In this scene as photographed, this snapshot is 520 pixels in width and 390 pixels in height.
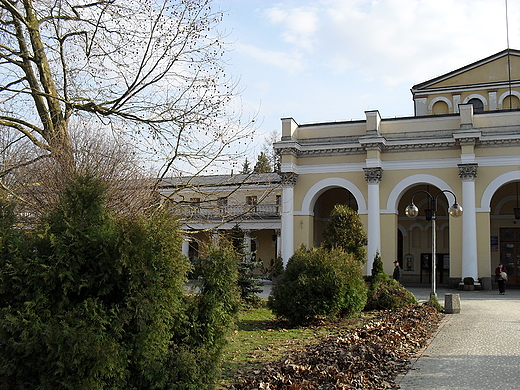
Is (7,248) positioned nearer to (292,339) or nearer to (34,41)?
(34,41)

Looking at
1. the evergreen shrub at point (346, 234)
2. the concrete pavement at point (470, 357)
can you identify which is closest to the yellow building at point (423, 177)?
the evergreen shrub at point (346, 234)

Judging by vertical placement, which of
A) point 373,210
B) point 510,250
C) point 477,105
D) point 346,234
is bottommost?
point 510,250

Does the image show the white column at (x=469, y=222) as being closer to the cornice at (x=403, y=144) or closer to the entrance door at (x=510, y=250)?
the cornice at (x=403, y=144)

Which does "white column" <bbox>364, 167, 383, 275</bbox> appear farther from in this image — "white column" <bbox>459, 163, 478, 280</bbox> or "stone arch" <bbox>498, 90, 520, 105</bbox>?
"stone arch" <bbox>498, 90, 520, 105</bbox>

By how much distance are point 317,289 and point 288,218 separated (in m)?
16.8

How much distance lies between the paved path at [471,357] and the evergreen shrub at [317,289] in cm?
238

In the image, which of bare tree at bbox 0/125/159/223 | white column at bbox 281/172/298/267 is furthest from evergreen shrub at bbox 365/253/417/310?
white column at bbox 281/172/298/267

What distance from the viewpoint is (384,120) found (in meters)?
28.8

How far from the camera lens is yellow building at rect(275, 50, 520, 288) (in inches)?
1022

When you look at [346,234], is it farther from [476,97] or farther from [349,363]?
[476,97]

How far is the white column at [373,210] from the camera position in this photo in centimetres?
2725

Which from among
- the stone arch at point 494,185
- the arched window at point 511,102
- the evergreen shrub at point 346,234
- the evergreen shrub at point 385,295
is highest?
the arched window at point 511,102

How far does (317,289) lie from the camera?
40.6 feet

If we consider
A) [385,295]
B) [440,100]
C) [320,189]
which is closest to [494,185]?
[320,189]
